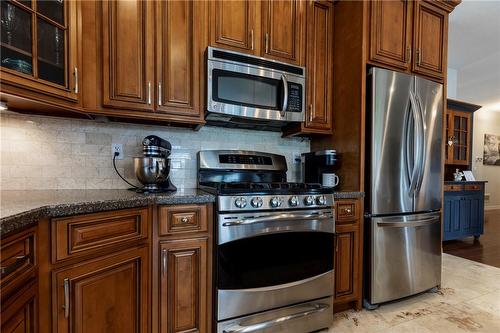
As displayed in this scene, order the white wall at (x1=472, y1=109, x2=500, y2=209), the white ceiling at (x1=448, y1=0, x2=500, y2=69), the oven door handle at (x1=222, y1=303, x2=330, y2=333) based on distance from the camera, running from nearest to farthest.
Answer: the oven door handle at (x1=222, y1=303, x2=330, y2=333) → the white ceiling at (x1=448, y1=0, x2=500, y2=69) → the white wall at (x1=472, y1=109, x2=500, y2=209)

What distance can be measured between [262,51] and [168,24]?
0.68 meters

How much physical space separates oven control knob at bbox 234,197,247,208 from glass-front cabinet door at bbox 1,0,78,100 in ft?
3.61

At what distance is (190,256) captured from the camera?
4.58ft

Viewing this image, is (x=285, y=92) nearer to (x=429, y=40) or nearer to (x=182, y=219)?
(x=182, y=219)

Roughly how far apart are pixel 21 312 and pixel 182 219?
0.70 m

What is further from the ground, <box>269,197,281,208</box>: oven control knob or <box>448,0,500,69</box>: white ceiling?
<box>448,0,500,69</box>: white ceiling

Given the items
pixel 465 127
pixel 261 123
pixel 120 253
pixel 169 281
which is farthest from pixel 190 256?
pixel 465 127

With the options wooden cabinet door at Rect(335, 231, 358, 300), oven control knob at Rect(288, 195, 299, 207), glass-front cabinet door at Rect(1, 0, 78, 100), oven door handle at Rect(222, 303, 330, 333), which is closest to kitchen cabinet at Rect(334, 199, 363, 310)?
wooden cabinet door at Rect(335, 231, 358, 300)

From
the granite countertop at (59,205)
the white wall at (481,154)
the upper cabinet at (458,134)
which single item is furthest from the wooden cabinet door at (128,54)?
the white wall at (481,154)

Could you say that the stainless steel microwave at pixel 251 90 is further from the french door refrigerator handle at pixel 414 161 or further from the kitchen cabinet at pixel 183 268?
the french door refrigerator handle at pixel 414 161

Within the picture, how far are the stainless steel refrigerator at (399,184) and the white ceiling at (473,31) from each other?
1.34 metres

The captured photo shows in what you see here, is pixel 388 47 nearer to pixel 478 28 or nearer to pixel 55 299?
pixel 478 28

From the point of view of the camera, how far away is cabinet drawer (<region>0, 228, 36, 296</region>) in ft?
2.46

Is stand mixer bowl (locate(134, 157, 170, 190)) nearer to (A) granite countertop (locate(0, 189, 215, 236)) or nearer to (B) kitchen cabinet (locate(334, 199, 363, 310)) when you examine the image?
(A) granite countertop (locate(0, 189, 215, 236))
